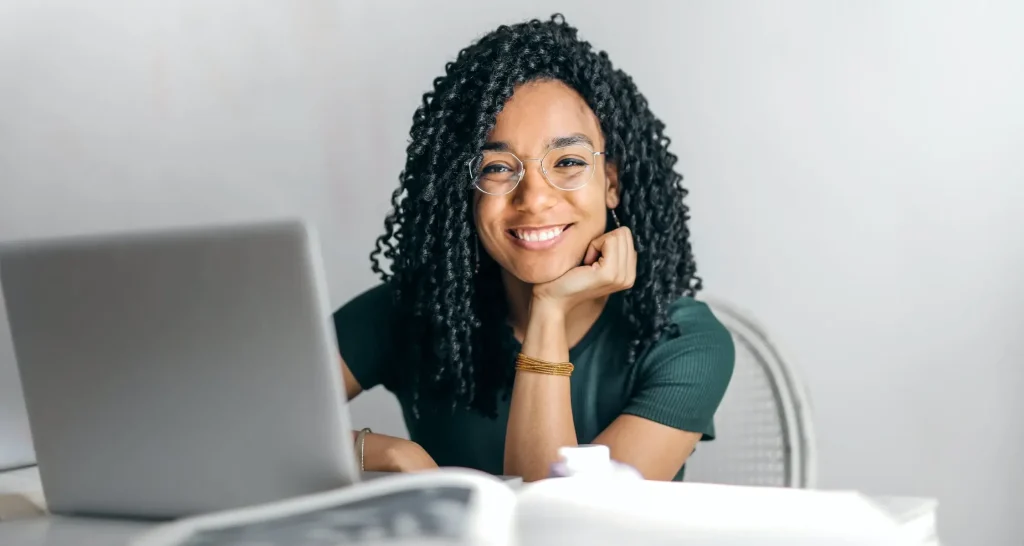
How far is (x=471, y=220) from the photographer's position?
163cm

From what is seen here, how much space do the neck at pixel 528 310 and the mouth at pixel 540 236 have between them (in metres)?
0.09

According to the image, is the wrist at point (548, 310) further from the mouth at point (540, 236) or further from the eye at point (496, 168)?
the eye at point (496, 168)

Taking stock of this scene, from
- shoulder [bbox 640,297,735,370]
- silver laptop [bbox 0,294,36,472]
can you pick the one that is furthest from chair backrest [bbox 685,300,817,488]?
silver laptop [bbox 0,294,36,472]

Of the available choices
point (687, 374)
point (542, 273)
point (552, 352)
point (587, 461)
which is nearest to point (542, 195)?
point (542, 273)

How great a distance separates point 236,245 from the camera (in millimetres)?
803

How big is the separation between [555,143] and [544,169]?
0.04m

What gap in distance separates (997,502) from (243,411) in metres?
1.37

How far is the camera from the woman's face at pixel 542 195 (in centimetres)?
154

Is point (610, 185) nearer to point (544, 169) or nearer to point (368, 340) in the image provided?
point (544, 169)

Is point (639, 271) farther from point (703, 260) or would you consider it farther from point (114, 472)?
point (114, 472)

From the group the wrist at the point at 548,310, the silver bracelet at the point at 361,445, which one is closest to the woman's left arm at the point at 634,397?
the wrist at the point at 548,310

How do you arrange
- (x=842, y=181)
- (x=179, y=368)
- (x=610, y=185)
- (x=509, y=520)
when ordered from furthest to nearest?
(x=842, y=181)
(x=610, y=185)
(x=179, y=368)
(x=509, y=520)

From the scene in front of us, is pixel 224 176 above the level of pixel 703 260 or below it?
above

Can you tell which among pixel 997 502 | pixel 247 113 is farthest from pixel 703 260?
pixel 247 113
